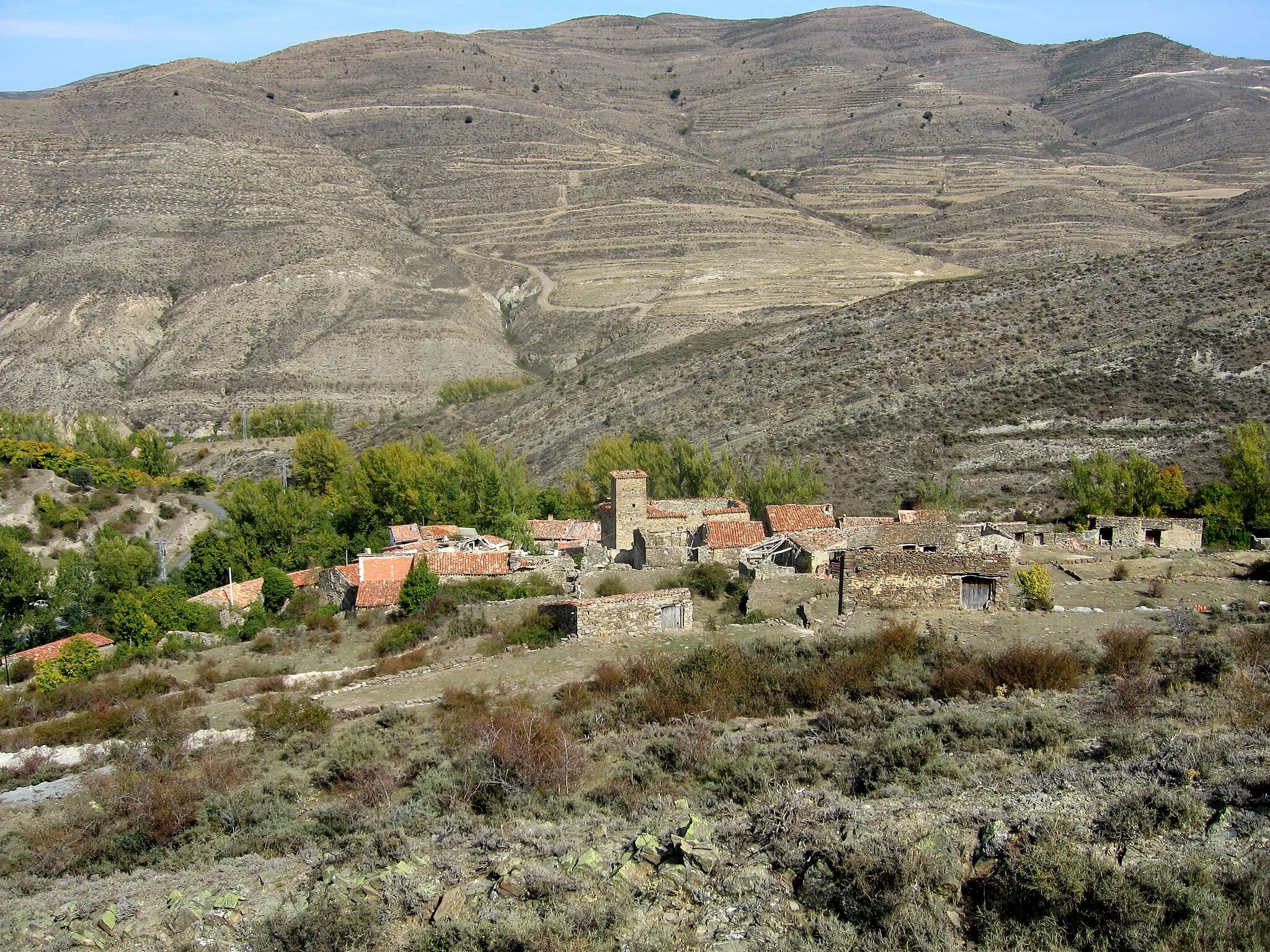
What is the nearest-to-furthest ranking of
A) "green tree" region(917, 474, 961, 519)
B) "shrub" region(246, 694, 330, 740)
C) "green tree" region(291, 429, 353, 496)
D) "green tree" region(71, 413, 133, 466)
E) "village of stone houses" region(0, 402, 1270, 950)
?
"village of stone houses" region(0, 402, 1270, 950), "shrub" region(246, 694, 330, 740), "green tree" region(917, 474, 961, 519), "green tree" region(291, 429, 353, 496), "green tree" region(71, 413, 133, 466)

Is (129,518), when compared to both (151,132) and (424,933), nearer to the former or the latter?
(424,933)

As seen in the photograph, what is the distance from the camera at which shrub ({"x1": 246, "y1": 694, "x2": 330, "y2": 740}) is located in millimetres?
12422

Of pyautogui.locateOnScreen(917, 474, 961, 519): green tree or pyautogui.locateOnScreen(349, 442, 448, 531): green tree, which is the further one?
pyautogui.locateOnScreen(349, 442, 448, 531): green tree

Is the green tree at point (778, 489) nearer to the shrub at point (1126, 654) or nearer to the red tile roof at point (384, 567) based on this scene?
the red tile roof at point (384, 567)

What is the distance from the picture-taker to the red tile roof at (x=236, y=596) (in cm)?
2728

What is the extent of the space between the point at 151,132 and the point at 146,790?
12368cm

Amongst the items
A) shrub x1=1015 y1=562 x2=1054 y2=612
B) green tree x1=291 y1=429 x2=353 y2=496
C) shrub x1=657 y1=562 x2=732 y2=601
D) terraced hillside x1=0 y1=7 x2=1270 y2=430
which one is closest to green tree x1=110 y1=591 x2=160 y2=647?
shrub x1=657 y1=562 x2=732 y2=601

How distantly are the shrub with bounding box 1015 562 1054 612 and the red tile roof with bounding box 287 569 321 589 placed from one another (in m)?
18.4

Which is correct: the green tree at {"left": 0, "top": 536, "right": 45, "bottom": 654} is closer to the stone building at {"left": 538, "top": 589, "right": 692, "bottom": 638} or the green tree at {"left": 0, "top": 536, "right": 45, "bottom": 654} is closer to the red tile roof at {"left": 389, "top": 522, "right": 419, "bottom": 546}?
the red tile roof at {"left": 389, "top": 522, "right": 419, "bottom": 546}

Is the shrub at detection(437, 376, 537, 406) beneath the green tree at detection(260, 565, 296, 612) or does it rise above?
above

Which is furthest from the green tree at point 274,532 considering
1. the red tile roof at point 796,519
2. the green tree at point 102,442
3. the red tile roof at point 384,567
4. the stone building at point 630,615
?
the green tree at point 102,442

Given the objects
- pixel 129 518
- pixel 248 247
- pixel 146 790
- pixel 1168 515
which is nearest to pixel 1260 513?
pixel 1168 515

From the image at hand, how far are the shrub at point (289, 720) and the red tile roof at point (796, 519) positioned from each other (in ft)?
35.3

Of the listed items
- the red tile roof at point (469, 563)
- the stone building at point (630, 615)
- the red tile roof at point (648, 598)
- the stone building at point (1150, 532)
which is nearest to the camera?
the stone building at point (630, 615)
